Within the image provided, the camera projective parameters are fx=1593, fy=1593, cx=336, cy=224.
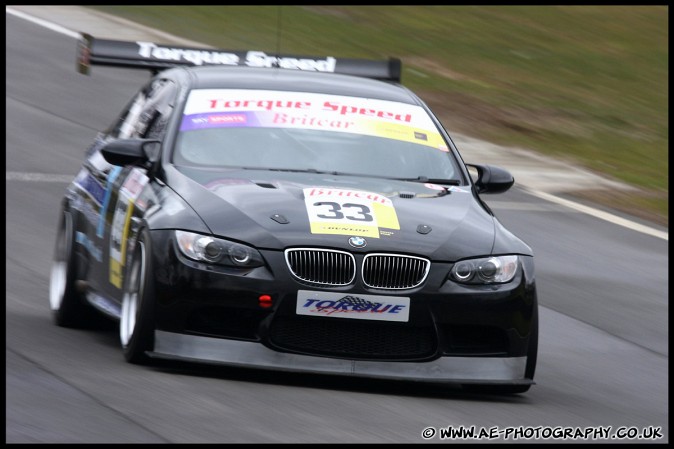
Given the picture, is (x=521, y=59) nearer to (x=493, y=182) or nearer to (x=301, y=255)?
(x=493, y=182)

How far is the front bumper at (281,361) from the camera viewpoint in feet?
24.0

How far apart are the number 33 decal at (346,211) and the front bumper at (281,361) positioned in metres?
0.70

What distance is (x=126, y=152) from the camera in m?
8.22

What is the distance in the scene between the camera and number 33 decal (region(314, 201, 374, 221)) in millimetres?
7590

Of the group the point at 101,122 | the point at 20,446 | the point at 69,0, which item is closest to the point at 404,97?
the point at 20,446

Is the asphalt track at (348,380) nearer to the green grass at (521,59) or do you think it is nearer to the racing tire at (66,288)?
the racing tire at (66,288)

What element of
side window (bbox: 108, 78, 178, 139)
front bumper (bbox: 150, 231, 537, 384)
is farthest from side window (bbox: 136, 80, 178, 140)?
front bumper (bbox: 150, 231, 537, 384)

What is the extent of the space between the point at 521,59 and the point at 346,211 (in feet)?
54.4

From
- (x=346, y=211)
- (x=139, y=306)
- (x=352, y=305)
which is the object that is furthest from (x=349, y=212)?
(x=139, y=306)

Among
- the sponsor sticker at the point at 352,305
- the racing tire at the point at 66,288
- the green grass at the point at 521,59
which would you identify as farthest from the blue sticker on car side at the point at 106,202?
the green grass at the point at 521,59

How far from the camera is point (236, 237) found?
7.37 metres

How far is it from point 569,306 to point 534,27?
1597 centimetres

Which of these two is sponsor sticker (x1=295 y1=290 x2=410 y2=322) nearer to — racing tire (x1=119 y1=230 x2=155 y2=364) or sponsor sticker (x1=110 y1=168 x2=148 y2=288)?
racing tire (x1=119 y1=230 x2=155 y2=364)

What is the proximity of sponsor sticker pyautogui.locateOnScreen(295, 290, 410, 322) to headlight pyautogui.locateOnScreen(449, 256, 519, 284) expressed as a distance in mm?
309
